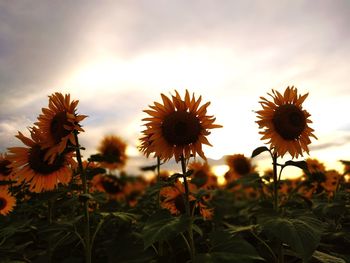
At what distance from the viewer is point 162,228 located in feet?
11.1

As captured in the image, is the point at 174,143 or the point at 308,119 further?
the point at 308,119

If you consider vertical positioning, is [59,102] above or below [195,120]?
above

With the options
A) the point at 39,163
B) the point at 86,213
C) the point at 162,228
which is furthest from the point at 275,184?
the point at 39,163

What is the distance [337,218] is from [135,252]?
2933mm

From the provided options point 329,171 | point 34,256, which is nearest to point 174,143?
point 34,256

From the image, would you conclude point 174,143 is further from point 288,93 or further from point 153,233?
point 288,93

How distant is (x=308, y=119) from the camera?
5008mm

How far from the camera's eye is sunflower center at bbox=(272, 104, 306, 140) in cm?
491

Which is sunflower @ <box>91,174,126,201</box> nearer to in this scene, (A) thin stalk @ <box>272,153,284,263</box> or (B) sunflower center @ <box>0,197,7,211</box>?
(B) sunflower center @ <box>0,197,7,211</box>

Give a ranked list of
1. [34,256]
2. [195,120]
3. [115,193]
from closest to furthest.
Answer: [195,120], [34,256], [115,193]

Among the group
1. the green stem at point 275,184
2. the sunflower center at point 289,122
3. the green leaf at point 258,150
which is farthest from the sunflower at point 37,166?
the sunflower center at point 289,122

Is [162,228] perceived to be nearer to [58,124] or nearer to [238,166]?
[58,124]

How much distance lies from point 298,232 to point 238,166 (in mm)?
6910

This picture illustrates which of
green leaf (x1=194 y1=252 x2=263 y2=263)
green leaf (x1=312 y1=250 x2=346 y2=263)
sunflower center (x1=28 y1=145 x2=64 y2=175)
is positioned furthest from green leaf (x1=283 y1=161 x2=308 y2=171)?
sunflower center (x1=28 y1=145 x2=64 y2=175)
